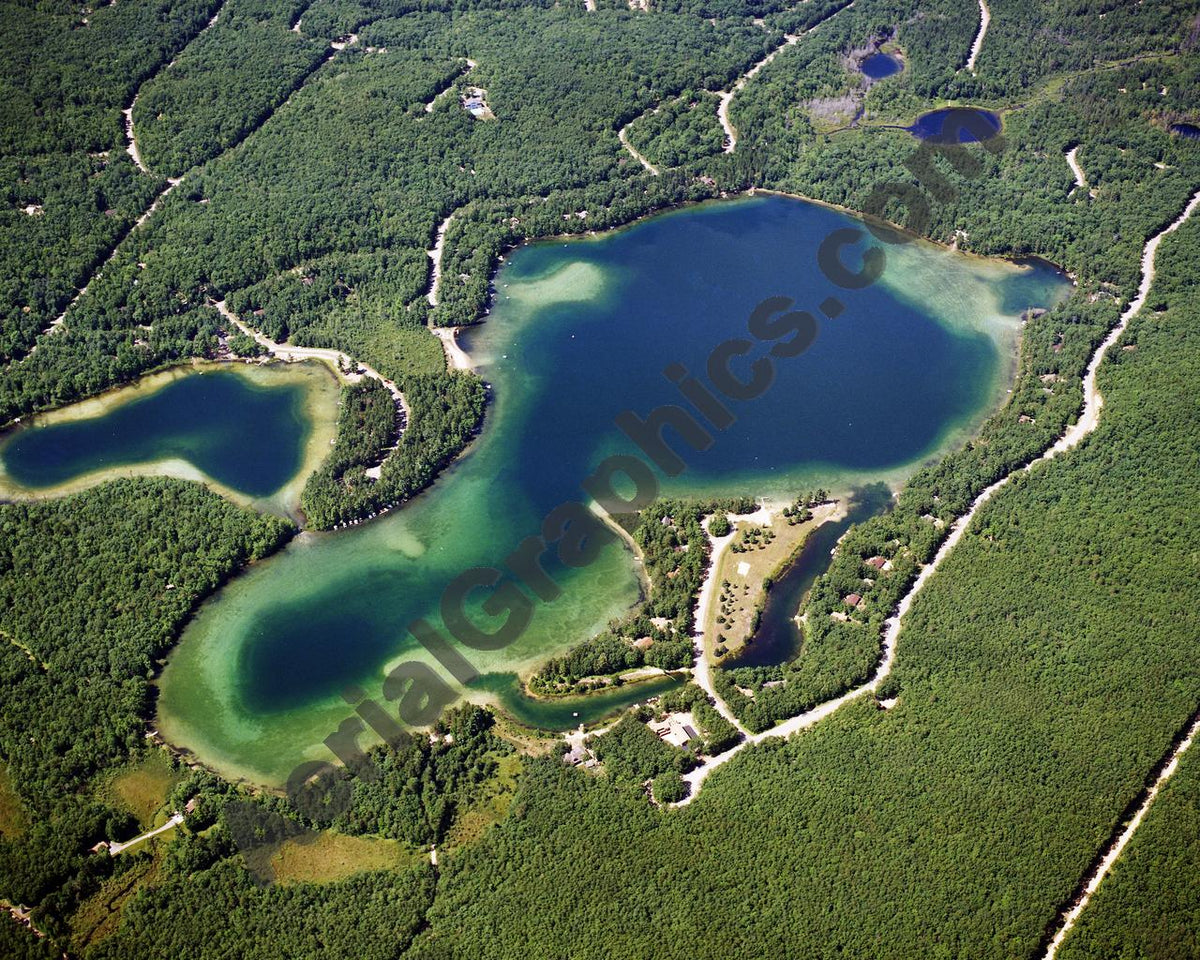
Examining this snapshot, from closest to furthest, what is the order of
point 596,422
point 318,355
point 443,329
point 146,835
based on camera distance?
1. point 146,835
2. point 596,422
3. point 318,355
4. point 443,329

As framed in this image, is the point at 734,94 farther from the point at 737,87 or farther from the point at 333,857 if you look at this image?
the point at 333,857

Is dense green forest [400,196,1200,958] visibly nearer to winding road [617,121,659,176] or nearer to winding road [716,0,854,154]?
winding road [617,121,659,176]

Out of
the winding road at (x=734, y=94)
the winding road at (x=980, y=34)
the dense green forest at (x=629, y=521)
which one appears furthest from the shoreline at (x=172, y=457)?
the winding road at (x=980, y=34)

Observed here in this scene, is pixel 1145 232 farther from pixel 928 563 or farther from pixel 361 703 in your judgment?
pixel 361 703

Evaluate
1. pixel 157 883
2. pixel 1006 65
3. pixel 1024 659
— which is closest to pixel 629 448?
pixel 1024 659

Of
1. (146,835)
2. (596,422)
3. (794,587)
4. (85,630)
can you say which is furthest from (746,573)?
(85,630)

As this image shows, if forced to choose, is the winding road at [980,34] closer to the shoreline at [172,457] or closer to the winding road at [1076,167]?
the winding road at [1076,167]
